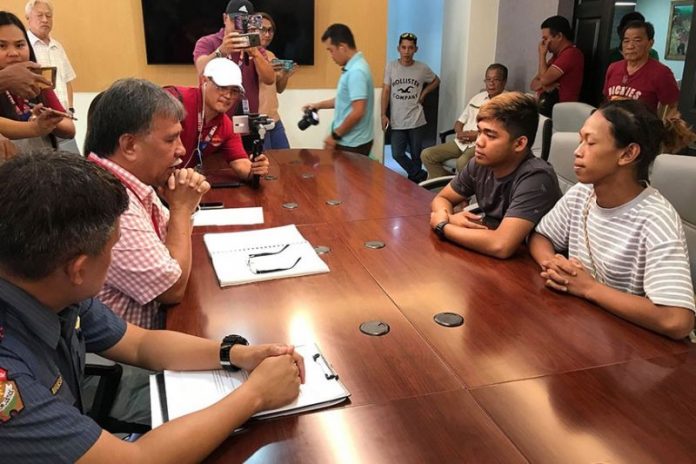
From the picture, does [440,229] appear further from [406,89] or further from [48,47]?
[406,89]

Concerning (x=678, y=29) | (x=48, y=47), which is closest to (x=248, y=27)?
(x=48, y=47)

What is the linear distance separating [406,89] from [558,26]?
1.55m

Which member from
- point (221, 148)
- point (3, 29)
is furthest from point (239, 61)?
point (3, 29)

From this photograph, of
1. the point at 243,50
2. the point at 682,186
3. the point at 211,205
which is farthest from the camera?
the point at 243,50

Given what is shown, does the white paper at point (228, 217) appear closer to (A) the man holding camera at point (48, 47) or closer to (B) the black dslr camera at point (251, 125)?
(B) the black dslr camera at point (251, 125)

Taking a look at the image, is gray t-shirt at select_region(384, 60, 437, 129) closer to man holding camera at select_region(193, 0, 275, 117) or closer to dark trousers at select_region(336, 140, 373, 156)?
dark trousers at select_region(336, 140, 373, 156)

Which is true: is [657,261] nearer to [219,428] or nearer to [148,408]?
[219,428]

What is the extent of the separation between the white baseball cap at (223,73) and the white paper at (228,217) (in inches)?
21.9

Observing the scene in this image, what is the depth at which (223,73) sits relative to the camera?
2.42 metres

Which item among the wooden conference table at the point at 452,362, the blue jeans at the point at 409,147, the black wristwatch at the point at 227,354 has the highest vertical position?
the black wristwatch at the point at 227,354

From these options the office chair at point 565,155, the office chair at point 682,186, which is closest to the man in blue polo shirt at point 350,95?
the office chair at point 565,155

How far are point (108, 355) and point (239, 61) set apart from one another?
2.50 metres

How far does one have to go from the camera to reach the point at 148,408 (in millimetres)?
1394

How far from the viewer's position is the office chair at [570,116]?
321 centimetres
